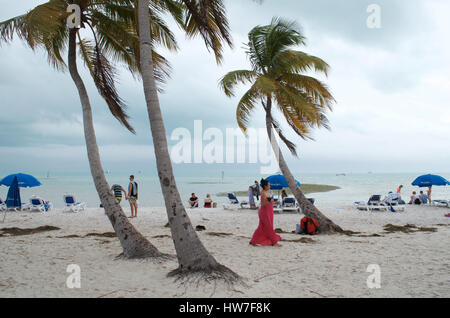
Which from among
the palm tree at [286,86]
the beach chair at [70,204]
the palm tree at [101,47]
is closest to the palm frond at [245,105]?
the palm tree at [286,86]

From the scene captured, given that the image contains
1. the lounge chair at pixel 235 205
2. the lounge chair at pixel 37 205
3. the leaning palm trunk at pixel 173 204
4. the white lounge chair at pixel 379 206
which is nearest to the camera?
the leaning palm trunk at pixel 173 204

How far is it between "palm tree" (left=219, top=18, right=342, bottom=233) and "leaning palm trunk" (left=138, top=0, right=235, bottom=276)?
16.4 feet

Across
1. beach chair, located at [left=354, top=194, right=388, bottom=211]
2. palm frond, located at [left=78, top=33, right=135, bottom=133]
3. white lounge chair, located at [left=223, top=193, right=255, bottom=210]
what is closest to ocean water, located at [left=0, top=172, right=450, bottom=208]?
beach chair, located at [left=354, top=194, right=388, bottom=211]

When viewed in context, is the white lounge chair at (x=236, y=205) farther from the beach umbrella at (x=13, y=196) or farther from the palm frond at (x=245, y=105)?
the beach umbrella at (x=13, y=196)

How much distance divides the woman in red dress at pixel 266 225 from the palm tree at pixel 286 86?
2.75 metres

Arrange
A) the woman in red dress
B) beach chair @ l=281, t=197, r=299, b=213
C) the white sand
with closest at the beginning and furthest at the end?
the white sand, the woman in red dress, beach chair @ l=281, t=197, r=299, b=213

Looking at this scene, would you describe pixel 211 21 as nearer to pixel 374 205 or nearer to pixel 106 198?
pixel 106 198

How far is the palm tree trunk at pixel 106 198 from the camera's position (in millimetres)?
5660

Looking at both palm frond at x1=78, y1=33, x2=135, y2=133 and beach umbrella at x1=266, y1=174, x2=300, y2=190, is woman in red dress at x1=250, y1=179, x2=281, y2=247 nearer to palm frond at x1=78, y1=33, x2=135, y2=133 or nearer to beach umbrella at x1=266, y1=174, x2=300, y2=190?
palm frond at x1=78, y1=33, x2=135, y2=133

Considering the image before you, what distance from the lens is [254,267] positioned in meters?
5.18

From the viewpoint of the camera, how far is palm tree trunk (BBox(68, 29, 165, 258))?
566 cm

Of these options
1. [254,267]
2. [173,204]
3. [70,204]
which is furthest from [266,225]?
[70,204]
